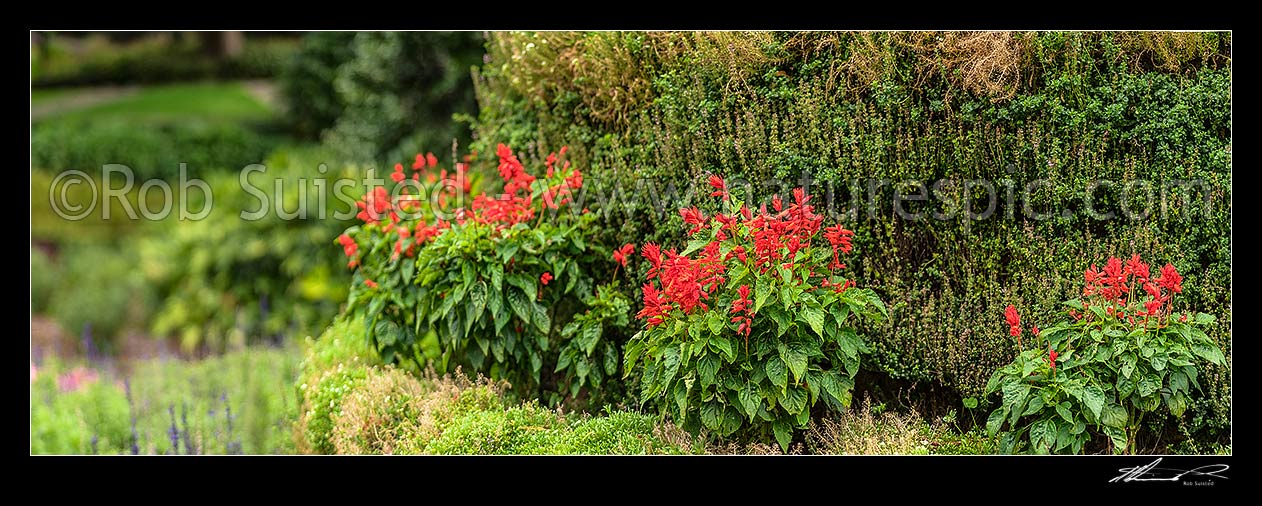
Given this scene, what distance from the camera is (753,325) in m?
3.41

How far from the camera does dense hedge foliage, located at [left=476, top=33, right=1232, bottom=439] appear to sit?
361 cm

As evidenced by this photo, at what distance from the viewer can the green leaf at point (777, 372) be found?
3.35 metres

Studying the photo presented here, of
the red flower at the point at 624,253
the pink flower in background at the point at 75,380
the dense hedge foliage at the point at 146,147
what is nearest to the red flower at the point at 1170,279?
the red flower at the point at 624,253

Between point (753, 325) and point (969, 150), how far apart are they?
1129 millimetres

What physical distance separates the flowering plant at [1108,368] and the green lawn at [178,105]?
970cm

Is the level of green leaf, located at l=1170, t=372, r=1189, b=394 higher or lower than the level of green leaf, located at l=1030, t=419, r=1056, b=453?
higher

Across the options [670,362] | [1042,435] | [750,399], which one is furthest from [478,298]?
[1042,435]

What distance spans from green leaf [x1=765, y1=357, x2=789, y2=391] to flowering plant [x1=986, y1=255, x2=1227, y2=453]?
782 millimetres

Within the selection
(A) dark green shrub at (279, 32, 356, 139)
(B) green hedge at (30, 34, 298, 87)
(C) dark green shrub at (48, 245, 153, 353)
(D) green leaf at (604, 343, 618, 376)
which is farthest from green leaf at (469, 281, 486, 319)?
(B) green hedge at (30, 34, 298, 87)

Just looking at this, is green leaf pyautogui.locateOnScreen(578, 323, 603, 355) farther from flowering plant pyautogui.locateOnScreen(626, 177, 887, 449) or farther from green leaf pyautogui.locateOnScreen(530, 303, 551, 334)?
flowering plant pyautogui.locateOnScreen(626, 177, 887, 449)

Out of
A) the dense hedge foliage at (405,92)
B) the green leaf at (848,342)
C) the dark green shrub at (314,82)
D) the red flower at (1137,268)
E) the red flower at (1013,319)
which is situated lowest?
the green leaf at (848,342)

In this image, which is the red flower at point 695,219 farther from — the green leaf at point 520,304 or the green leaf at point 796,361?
the green leaf at point 520,304

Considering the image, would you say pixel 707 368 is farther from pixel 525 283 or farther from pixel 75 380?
pixel 75 380

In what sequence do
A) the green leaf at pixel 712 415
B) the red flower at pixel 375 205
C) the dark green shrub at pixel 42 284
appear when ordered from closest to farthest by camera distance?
the green leaf at pixel 712 415 → the red flower at pixel 375 205 → the dark green shrub at pixel 42 284
